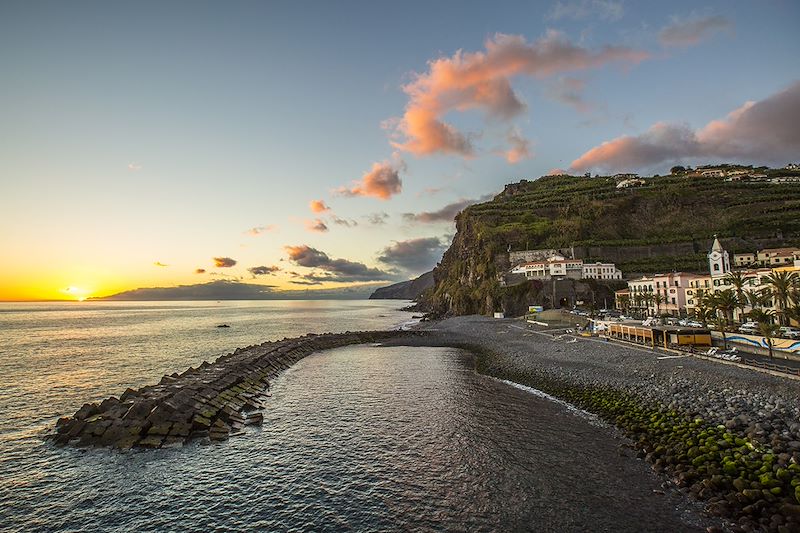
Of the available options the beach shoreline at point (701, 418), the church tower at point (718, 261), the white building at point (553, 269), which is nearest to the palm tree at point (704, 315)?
the beach shoreline at point (701, 418)

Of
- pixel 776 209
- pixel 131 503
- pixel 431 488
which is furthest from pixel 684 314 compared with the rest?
pixel 131 503

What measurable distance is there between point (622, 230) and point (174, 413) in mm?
152070

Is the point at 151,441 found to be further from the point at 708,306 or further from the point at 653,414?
the point at 708,306

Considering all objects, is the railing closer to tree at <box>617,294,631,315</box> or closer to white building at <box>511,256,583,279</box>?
tree at <box>617,294,631,315</box>

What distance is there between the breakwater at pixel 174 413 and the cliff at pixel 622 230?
3527 inches

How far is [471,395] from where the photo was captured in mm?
37406

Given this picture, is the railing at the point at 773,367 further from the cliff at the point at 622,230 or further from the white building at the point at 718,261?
the cliff at the point at 622,230

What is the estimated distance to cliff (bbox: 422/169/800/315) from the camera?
115m

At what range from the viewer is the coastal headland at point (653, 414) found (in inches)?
666

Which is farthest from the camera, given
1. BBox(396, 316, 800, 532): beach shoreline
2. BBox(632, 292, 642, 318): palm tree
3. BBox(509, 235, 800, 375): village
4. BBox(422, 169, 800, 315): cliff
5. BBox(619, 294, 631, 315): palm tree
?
BBox(422, 169, 800, 315): cliff

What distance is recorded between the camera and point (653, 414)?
26469mm

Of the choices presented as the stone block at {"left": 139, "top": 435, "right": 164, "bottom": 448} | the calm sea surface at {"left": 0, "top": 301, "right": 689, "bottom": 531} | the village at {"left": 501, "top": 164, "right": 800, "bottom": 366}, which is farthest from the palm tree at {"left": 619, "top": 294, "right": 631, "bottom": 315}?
the stone block at {"left": 139, "top": 435, "right": 164, "bottom": 448}

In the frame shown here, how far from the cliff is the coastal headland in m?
74.6

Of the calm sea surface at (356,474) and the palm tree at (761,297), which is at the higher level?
the palm tree at (761,297)
